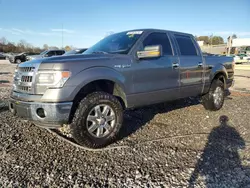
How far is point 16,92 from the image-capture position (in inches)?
136

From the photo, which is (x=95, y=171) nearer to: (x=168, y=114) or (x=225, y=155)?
(x=225, y=155)

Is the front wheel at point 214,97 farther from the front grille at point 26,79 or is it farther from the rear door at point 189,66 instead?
the front grille at point 26,79

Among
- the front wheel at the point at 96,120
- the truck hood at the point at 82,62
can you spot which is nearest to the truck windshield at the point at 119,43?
the truck hood at the point at 82,62

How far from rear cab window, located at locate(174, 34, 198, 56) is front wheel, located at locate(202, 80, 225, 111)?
1079 mm

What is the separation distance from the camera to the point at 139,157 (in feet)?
10.2

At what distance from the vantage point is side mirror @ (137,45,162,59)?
3635 millimetres

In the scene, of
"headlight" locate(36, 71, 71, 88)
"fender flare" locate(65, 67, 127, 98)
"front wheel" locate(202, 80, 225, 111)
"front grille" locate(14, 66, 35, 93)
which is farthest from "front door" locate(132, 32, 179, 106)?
"front grille" locate(14, 66, 35, 93)

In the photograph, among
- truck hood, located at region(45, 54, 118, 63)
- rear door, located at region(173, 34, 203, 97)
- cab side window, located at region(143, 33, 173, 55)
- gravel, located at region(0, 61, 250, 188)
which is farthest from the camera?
rear door, located at region(173, 34, 203, 97)

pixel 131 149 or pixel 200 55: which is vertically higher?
pixel 200 55

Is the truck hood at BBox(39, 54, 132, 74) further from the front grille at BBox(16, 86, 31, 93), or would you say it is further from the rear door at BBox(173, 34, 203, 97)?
the rear door at BBox(173, 34, 203, 97)

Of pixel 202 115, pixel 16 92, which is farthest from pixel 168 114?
pixel 16 92

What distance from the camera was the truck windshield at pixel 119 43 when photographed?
13.2ft

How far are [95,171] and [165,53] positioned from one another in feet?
9.03

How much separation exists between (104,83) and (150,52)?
36.4 inches
